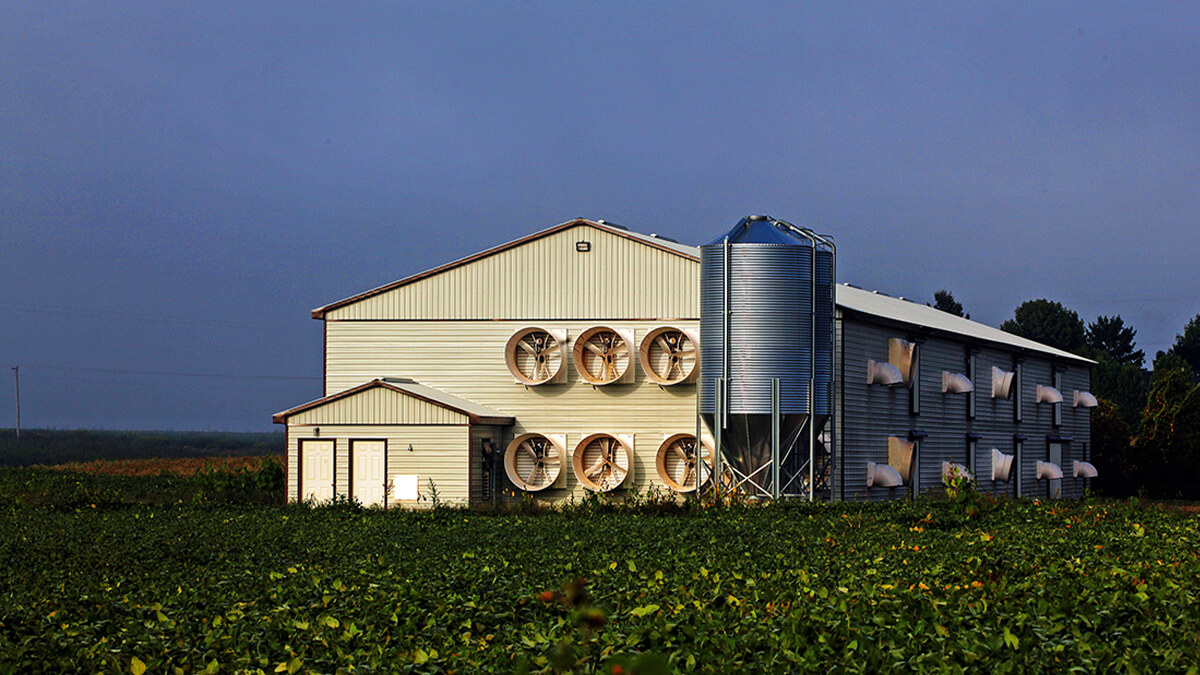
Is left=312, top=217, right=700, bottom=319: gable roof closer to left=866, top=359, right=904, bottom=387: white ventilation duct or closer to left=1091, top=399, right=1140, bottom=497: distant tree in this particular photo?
left=866, top=359, right=904, bottom=387: white ventilation duct

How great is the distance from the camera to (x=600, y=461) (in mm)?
32438

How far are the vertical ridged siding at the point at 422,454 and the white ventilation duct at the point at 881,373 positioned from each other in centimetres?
1026

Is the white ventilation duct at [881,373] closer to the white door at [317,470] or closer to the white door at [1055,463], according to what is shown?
the white door at [1055,463]

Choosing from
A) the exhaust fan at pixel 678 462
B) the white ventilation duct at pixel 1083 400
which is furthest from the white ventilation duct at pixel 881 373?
the white ventilation duct at pixel 1083 400

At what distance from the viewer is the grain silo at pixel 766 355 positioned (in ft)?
94.7

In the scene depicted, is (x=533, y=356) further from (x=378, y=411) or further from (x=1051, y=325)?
(x=1051, y=325)

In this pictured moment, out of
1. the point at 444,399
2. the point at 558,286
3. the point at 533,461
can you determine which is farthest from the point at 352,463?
the point at 558,286

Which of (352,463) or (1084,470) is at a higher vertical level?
(352,463)

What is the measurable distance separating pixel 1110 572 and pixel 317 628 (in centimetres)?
655

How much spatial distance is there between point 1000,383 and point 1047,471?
4.69 meters

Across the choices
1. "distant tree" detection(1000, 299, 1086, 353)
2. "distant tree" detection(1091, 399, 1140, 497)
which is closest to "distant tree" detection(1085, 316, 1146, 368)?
"distant tree" detection(1000, 299, 1086, 353)

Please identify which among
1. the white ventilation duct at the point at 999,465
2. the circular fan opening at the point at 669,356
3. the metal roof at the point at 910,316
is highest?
the metal roof at the point at 910,316

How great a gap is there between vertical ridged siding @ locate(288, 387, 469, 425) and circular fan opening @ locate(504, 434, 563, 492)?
6.50ft

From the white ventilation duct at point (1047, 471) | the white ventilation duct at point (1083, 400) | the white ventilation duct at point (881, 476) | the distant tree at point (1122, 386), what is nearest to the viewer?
the white ventilation duct at point (881, 476)
